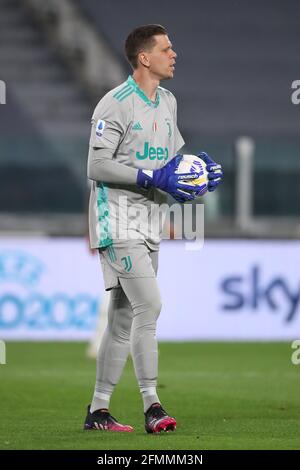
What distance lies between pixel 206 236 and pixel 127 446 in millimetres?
9889

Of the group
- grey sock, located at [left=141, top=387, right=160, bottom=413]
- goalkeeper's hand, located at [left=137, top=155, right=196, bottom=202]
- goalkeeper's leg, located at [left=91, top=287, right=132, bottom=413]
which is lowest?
grey sock, located at [left=141, top=387, right=160, bottom=413]

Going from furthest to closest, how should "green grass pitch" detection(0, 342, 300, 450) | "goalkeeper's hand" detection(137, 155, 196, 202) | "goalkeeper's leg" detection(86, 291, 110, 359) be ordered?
"goalkeeper's leg" detection(86, 291, 110, 359) < "goalkeeper's hand" detection(137, 155, 196, 202) < "green grass pitch" detection(0, 342, 300, 450)

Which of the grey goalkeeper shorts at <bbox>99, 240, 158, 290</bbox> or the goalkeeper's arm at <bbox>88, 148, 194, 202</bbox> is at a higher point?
the goalkeeper's arm at <bbox>88, 148, 194, 202</bbox>

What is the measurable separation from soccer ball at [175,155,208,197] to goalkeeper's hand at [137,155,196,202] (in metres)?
0.02

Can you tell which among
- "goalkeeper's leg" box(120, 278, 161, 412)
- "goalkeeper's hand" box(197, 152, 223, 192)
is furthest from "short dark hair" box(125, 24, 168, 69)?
"goalkeeper's leg" box(120, 278, 161, 412)

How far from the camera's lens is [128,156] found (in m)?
6.85

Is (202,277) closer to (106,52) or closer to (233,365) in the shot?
(233,365)

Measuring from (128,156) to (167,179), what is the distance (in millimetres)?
324

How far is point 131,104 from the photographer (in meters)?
6.82

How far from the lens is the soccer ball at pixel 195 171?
6691 mm

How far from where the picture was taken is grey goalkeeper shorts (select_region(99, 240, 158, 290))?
673 centimetres

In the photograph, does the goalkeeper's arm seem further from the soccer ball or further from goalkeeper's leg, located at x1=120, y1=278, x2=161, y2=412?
goalkeeper's leg, located at x1=120, y1=278, x2=161, y2=412

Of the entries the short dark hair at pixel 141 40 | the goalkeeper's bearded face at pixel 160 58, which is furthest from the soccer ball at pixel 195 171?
the short dark hair at pixel 141 40

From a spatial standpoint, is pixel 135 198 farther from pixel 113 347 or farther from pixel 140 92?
pixel 113 347
